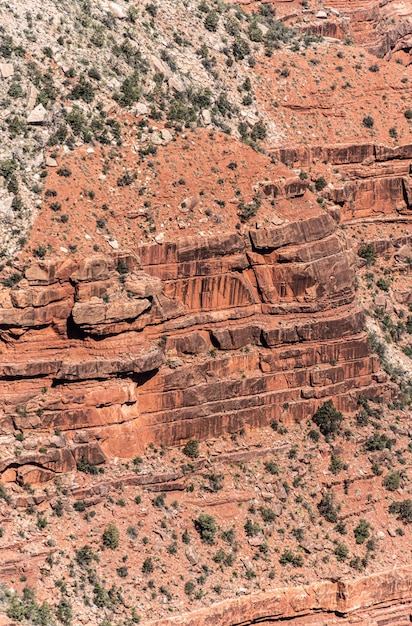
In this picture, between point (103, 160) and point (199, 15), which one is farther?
point (199, 15)

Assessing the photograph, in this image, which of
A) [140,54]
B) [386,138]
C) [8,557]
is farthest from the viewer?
[386,138]

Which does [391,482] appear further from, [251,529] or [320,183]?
[320,183]

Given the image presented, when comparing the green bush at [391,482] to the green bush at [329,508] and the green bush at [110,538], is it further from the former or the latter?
the green bush at [110,538]

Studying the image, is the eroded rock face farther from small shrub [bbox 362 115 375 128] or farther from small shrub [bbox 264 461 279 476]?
small shrub [bbox 362 115 375 128]

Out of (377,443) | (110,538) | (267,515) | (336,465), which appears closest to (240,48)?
(377,443)

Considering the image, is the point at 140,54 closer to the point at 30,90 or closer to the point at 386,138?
the point at 30,90

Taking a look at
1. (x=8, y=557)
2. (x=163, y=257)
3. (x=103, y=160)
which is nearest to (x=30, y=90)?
(x=103, y=160)
